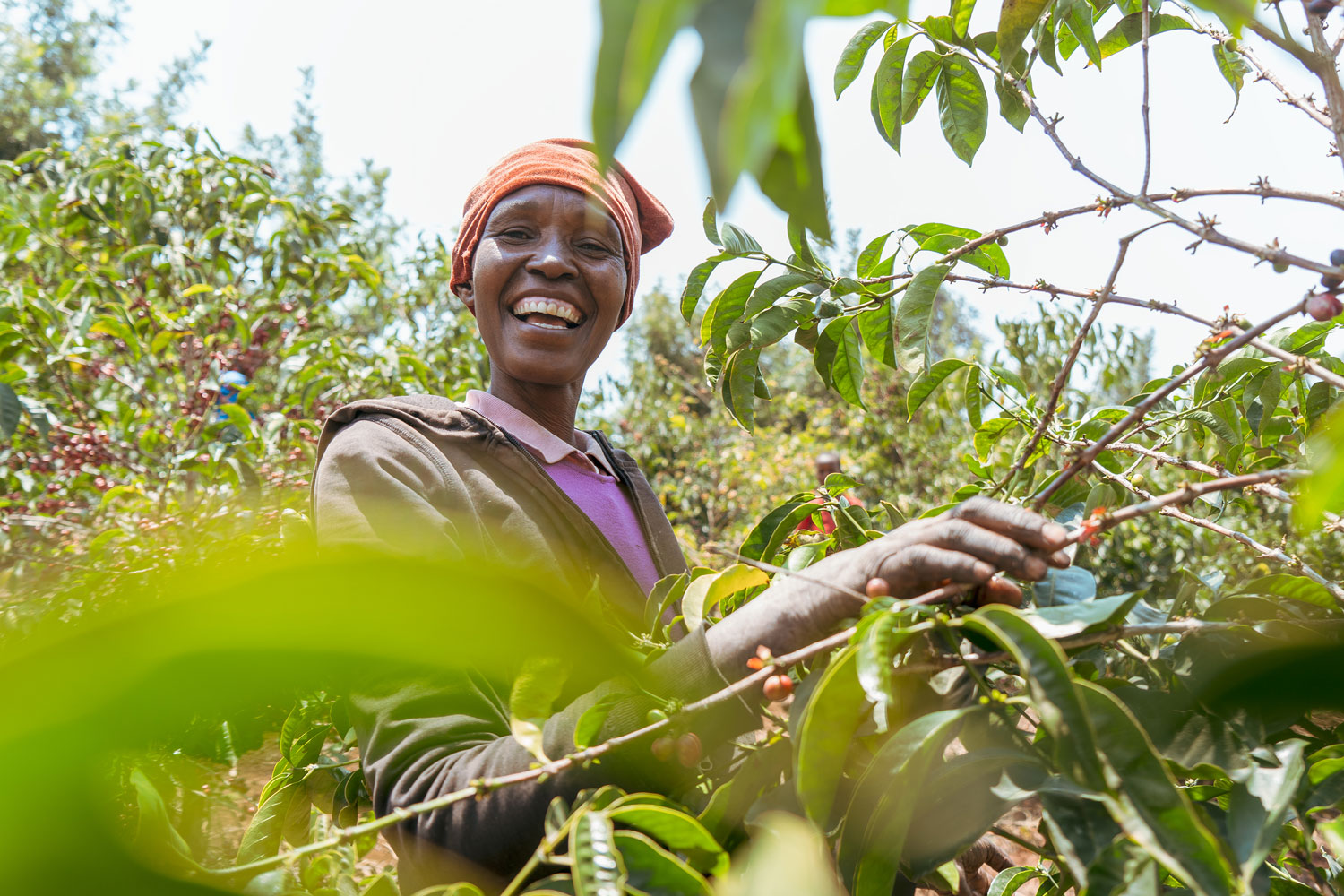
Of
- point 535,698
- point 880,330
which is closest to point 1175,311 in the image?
point 880,330

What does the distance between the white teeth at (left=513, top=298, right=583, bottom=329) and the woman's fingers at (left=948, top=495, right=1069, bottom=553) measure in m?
1.02

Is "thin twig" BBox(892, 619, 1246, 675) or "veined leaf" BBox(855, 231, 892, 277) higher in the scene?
"veined leaf" BBox(855, 231, 892, 277)

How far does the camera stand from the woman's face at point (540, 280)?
148cm

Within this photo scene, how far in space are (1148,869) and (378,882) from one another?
53 cm

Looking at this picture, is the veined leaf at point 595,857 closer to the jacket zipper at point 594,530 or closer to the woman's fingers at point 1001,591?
the woman's fingers at point 1001,591

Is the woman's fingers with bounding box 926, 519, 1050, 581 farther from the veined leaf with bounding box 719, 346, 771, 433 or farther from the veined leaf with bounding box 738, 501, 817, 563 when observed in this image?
the veined leaf with bounding box 719, 346, 771, 433

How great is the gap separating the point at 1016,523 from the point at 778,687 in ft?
0.68

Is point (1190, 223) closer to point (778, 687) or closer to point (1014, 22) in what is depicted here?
point (1014, 22)

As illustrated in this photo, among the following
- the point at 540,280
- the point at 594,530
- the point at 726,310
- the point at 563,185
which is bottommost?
the point at 594,530

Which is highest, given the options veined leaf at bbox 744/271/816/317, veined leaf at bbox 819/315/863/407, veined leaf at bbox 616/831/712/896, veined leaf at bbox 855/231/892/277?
veined leaf at bbox 855/231/892/277

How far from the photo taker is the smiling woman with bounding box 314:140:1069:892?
618mm

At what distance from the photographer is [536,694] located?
1.97 feet

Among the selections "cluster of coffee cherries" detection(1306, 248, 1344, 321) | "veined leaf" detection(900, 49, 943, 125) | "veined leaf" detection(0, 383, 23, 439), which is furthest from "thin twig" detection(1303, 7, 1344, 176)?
"veined leaf" detection(0, 383, 23, 439)

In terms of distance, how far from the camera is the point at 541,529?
3.98 ft
